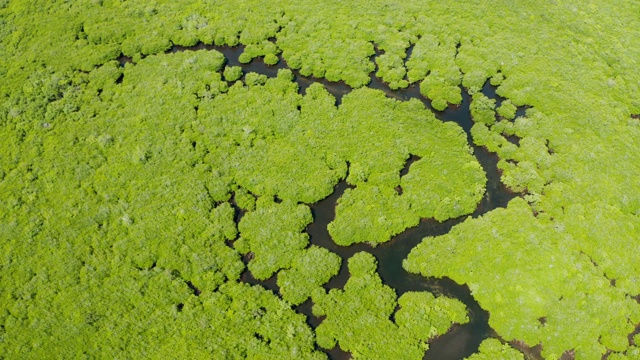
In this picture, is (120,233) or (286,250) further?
(120,233)

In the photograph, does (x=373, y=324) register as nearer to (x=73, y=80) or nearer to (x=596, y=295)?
(x=596, y=295)

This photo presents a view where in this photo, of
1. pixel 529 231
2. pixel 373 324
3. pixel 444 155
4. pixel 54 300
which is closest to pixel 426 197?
pixel 444 155

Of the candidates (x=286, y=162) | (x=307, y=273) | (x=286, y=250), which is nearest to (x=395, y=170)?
(x=286, y=162)

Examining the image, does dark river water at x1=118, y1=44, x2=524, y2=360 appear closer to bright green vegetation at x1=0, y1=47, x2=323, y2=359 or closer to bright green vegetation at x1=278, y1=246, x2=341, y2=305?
bright green vegetation at x1=278, y1=246, x2=341, y2=305

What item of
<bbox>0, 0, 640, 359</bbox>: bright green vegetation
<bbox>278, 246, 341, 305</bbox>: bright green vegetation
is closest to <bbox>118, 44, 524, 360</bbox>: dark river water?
<bbox>278, 246, 341, 305</bbox>: bright green vegetation

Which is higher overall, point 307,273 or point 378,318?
point 307,273

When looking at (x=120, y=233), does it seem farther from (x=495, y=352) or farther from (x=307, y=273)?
(x=495, y=352)

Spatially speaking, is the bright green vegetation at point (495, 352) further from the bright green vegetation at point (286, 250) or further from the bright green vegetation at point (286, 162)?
the bright green vegetation at point (286, 250)
